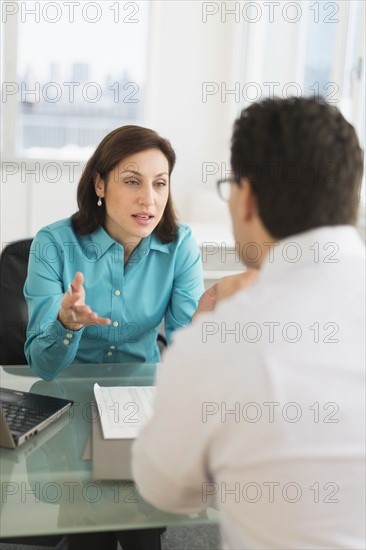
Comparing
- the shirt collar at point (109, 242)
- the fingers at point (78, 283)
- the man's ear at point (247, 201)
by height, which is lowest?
the fingers at point (78, 283)

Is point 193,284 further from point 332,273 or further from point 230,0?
point 230,0

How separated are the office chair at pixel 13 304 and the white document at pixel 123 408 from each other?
56 cm

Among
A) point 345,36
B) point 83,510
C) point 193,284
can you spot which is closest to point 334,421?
point 83,510

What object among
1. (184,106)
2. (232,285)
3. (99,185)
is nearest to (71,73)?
(184,106)

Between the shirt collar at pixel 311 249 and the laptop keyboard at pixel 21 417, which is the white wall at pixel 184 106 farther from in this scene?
the shirt collar at pixel 311 249

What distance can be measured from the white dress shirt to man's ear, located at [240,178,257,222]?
65 millimetres

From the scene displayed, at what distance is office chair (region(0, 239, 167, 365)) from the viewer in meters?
2.14

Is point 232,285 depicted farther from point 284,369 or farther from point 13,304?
point 13,304

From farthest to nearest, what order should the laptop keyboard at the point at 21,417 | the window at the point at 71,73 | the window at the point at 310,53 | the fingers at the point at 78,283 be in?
the window at the point at 71,73
the window at the point at 310,53
the fingers at the point at 78,283
the laptop keyboard at the point at 21,417

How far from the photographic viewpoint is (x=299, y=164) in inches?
34.7

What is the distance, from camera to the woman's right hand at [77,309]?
1594 mm

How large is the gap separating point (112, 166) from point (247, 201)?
1.18m

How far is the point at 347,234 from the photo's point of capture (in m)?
0.91

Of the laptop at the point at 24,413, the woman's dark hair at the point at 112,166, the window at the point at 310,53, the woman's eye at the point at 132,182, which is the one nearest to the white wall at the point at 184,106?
the window at the point at 310,53
